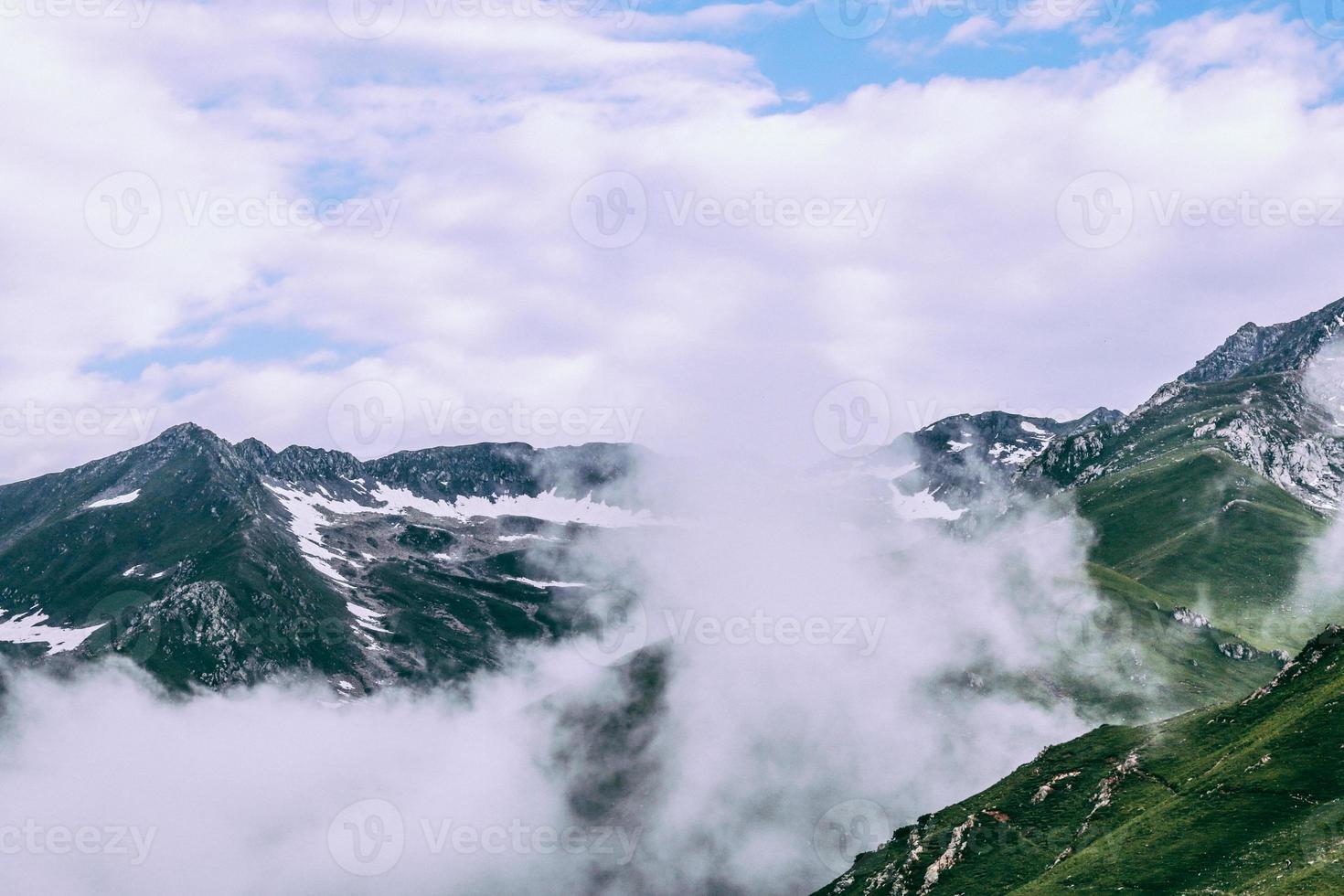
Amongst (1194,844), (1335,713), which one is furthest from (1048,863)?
(1335,713)

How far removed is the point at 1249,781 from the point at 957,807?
224 feet

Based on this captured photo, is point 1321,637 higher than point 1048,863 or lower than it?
higher

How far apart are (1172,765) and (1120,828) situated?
18435 millimetres

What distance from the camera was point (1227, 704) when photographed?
489ft

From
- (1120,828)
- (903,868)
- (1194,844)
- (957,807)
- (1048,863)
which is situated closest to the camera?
(1194,844)

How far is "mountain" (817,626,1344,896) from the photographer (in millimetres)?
99625

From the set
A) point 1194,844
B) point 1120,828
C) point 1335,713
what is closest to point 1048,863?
point 1120,828

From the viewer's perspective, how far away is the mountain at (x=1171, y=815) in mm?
99625

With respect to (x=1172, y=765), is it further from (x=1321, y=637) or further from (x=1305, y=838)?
(x=1305, y=838)

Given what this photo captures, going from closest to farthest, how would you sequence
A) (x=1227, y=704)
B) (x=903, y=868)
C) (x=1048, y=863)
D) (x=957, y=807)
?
1. (x=1048, y=863)
2. (x=1227, y=704)
3. (x=903, y=868)
4. (x=957, y=807)

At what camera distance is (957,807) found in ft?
574

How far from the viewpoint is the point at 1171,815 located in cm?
11775

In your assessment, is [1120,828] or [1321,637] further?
[1321,637]

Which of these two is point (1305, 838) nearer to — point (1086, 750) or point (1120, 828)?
point (1120, 828)
